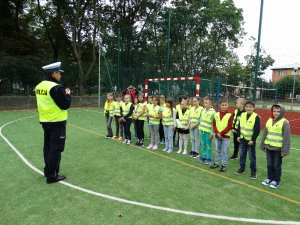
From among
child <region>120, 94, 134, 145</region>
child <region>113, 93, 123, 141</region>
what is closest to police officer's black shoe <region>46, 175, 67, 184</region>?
child <region>120, 94, 134, 145</region>

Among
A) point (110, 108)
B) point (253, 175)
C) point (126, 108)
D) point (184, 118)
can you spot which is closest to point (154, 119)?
Answer: point (184, 118)

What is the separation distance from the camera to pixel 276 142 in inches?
200

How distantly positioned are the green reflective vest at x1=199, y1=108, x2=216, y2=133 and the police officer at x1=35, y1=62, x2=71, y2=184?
320 cm

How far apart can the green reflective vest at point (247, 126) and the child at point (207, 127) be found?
2.59 feet

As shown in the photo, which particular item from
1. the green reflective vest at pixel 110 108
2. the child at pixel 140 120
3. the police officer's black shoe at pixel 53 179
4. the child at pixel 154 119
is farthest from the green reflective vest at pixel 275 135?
the green reflective vest at pixel 110 108

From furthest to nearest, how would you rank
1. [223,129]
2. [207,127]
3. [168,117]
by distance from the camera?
[168,117]
[207,127]
[223,129]

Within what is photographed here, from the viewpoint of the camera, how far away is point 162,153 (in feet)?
25.4

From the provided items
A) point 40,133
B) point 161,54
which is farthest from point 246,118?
point 161,54

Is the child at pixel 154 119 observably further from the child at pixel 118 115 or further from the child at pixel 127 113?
the child at pixel 118 115

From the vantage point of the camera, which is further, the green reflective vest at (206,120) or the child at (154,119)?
the child at (154,119)

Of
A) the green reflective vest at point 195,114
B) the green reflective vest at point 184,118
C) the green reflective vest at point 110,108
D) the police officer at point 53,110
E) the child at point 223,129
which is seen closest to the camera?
the police officer at point 53,110

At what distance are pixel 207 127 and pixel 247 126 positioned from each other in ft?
3.30

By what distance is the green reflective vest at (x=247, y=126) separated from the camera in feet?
18.7

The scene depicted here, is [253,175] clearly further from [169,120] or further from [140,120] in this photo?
[140,120]
